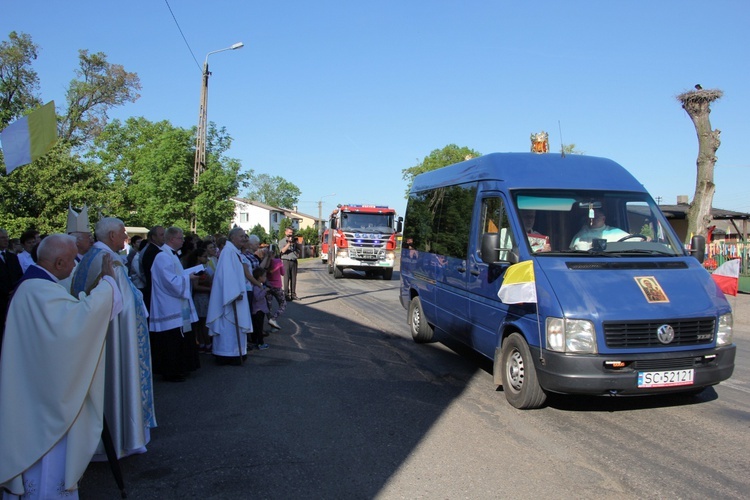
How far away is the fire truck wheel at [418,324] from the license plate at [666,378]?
175 inches

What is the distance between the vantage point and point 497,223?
6453 millimetres

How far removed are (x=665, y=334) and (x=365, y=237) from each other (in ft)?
64.2

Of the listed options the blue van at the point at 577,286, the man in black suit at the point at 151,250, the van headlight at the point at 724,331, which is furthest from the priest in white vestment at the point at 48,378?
the van headlight at the point at 724,331

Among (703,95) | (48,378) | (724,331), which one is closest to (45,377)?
(48,378)

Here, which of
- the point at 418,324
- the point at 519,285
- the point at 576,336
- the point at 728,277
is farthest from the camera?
the point at 728,277

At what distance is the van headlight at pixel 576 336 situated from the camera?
16.4 feet

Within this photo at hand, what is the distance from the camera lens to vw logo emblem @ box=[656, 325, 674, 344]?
5070mm

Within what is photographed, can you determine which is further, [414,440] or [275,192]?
[275,192]

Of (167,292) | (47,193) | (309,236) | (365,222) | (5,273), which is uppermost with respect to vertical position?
(47,193)

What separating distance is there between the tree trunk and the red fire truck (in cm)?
1225

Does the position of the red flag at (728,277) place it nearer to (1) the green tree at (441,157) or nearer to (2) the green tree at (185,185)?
(2) the green tree at (185,185)

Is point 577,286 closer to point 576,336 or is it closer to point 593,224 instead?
point 576,336

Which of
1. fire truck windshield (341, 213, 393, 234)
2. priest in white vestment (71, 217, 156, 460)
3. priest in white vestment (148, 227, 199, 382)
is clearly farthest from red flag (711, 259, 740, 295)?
fire truck windshield (341, 213, 393, 234)

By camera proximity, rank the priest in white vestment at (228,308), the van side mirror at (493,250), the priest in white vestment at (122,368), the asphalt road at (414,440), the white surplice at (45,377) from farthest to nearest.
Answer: the priest in white vestment at (228,308) < the van side mirror at (493,250) < the priest in white vestment at (122,368) < the asphalt road at (414,440) < the white surplice at (45,377)
